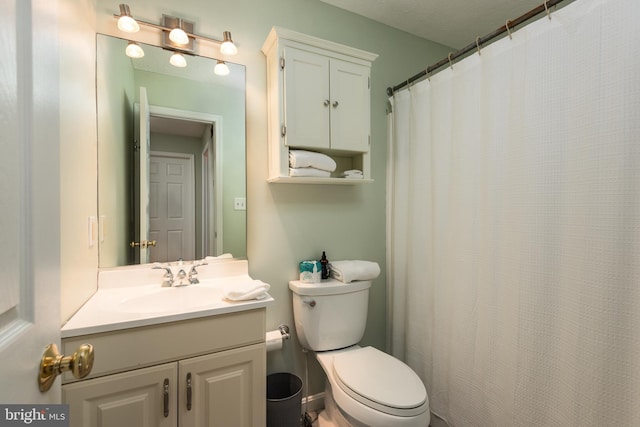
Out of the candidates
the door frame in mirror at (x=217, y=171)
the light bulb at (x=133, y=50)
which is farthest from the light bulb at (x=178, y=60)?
the door frame in mirror at (x=217, y=171)

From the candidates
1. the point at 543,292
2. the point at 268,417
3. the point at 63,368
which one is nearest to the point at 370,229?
the point at 543,292

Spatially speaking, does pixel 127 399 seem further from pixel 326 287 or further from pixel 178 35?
pixel 178 35

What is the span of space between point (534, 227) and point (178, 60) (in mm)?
1769

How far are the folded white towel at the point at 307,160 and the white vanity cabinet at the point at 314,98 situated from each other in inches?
1.2

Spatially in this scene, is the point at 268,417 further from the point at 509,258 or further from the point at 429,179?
the point at 429,179

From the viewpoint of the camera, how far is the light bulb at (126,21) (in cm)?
124

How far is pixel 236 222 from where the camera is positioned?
152 cm

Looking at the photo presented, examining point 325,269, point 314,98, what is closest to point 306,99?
point 314,98

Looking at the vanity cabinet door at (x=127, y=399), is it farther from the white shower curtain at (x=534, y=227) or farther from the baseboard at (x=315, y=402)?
the white shower curtain at (x=534, y=227)

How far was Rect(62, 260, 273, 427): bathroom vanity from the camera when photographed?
0.90 metres

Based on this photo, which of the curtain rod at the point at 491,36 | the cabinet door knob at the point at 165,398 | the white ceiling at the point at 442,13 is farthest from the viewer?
the white ceiling at the point at 442,13

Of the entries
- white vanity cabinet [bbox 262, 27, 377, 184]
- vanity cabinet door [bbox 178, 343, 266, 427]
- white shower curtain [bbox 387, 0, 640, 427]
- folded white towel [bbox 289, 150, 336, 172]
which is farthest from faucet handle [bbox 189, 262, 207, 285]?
white shower curtain [bbox 387, 0, 640, 427]

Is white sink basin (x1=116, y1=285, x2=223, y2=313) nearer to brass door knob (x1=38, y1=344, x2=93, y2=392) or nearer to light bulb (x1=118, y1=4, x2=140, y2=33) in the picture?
brass door knob (x1=38, y1=344, x2=93, y2=392)

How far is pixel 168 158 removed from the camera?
4.61 ft
